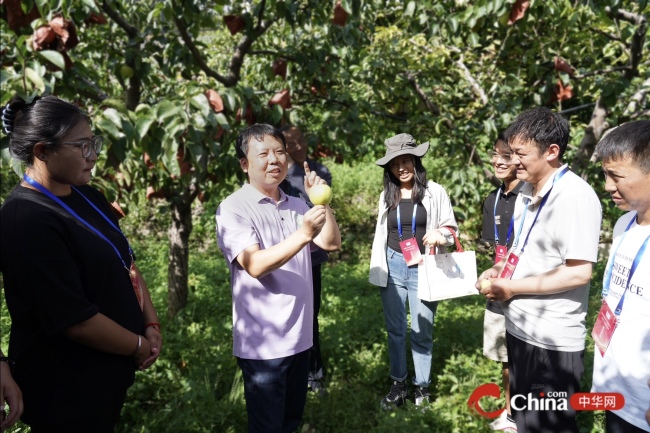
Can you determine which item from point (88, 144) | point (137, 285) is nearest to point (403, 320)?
point (137, 285)

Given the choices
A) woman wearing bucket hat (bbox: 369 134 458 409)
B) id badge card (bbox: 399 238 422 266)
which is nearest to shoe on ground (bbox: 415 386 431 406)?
woman wearing bucket hat (bbox: 369 134 458 409)

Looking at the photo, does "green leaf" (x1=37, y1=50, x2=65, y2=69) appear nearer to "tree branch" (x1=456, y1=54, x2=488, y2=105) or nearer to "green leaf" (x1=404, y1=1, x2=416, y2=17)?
"green leaf" (x1=404, y1=1, x2=416, y2=17)

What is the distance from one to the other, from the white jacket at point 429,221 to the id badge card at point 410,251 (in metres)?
0.13

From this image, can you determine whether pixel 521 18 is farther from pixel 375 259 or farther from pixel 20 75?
pixel 20 75

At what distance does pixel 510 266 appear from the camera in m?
1.97

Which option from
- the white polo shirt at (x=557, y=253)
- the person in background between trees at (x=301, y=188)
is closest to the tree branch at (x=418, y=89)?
the person in background between trees at (x=301, y=188)

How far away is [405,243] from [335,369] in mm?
1086

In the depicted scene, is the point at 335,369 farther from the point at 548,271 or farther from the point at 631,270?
the point at 631,270

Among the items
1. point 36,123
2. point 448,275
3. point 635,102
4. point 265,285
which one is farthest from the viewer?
point 635,102

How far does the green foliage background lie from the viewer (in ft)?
8.50

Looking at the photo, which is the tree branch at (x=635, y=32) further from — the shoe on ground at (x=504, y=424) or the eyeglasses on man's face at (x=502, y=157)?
the shoe on ground at (x=504, y=424)

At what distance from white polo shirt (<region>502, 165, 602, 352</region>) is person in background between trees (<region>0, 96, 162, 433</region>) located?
4.67ft

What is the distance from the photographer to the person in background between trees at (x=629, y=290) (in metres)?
1.42

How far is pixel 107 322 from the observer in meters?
1.46
